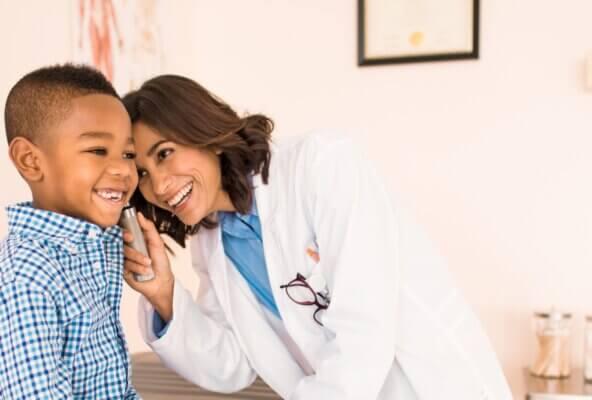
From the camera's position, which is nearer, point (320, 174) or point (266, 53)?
point (320, 174)

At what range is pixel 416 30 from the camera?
242cm

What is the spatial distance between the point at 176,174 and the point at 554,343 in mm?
1429

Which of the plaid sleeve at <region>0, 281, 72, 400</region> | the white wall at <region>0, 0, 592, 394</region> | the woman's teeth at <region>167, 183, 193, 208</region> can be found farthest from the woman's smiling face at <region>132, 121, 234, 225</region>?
the white wall at <region>0, 0, 592, 394</region>

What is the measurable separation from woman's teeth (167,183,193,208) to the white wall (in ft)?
3.89

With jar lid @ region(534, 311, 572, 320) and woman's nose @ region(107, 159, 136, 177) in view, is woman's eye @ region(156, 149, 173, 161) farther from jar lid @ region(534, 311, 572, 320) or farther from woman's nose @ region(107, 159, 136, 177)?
jar lid @ region(534, 311, 572, 320)

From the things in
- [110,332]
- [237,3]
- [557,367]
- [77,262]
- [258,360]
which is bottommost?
[557,367]

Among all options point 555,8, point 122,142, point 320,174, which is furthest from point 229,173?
point 555,8

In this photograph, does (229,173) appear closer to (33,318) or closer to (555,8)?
(33,318)

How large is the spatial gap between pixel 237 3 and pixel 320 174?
1.52m

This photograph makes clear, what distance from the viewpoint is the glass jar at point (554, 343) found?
2.19 m

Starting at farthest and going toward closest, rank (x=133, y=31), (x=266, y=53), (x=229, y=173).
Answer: (x=266, y=53)
(x=133, y=31)
(x=229, y=173)

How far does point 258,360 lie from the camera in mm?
1348

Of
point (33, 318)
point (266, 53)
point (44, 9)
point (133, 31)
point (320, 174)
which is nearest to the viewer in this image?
point (33, 318)

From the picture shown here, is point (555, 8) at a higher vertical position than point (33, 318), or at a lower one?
higher
